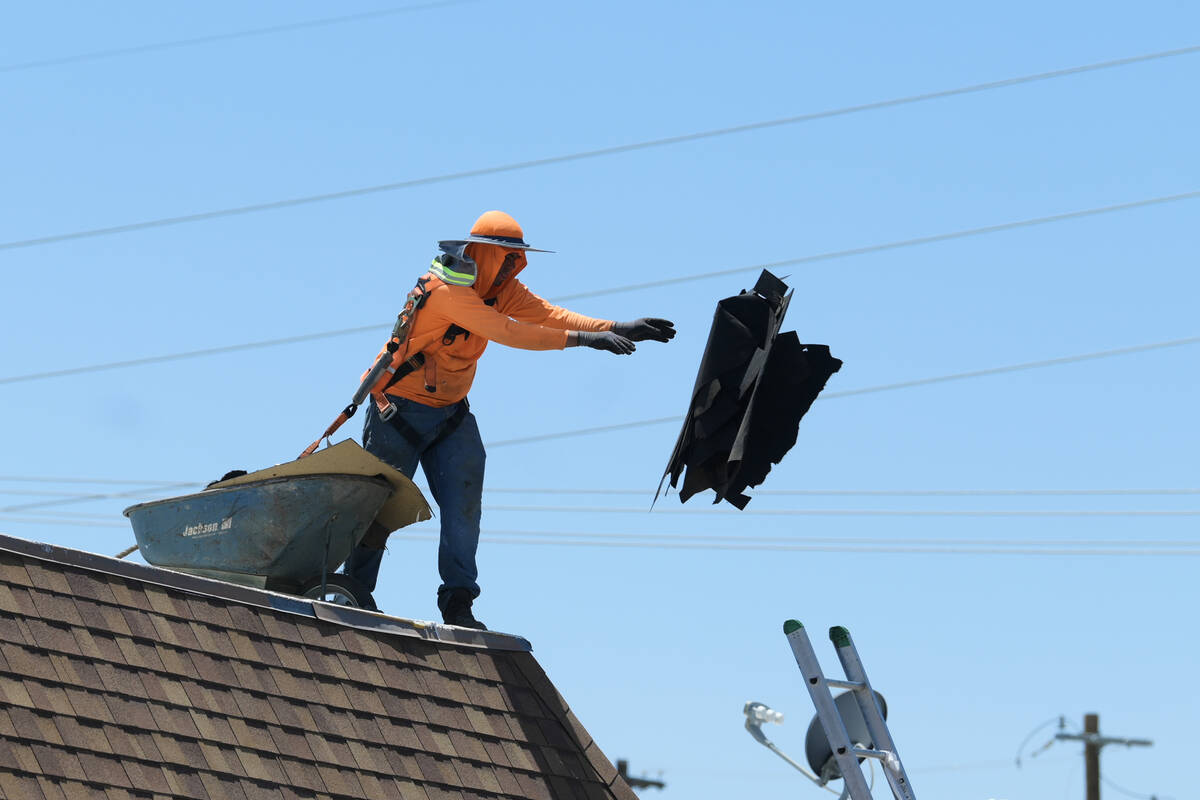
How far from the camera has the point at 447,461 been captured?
926cm

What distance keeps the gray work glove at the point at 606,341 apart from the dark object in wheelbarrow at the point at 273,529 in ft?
3.79

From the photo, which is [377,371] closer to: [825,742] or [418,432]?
[418,432]

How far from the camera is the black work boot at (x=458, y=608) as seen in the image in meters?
9.10

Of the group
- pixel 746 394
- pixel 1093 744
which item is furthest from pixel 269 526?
pixel 1093 744

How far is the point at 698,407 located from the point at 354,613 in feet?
5.80

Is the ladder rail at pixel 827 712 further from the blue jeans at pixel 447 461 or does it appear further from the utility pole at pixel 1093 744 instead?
the utility pole at pixel 1093 744

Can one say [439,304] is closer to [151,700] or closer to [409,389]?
[409,389]

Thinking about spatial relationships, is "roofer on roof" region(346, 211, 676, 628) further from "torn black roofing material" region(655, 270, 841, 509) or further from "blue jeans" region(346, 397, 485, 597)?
"torn black roofing material" region(655, 270, 841, 509)

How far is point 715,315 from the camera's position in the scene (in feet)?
28.4

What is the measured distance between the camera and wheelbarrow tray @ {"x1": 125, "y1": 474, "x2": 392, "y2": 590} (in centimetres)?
887

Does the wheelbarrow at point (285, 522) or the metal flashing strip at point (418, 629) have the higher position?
the wheelbarrow at point (285, 522)

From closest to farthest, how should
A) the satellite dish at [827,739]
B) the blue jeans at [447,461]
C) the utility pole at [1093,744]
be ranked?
the satellite dish at [827,739] → the blue jeans at [447,461] → the utility pole at [1093,744]

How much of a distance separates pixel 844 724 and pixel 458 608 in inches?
76.3

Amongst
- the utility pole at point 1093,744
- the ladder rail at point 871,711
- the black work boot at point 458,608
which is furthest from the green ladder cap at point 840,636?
the utility pole at point 1093,744
